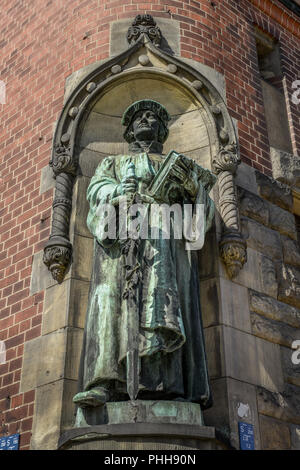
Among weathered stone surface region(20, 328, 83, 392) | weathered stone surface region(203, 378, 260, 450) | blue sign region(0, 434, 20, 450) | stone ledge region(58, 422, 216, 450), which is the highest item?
weathered stone surface region(20, 328, 83, 392)

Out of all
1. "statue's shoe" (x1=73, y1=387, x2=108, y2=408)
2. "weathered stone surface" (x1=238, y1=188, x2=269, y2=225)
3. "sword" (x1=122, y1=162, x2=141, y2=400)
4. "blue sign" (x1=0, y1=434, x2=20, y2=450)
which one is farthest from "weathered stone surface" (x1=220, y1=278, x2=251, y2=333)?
"blue sign" (x1=0, y1=434, x2=20, y2=450)

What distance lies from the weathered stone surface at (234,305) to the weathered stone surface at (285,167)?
6.52ft

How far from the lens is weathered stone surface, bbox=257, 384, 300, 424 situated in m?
5.76

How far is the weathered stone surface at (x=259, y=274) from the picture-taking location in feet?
20.7

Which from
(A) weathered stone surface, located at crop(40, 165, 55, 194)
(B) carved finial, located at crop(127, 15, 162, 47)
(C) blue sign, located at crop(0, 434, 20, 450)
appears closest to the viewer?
(C) blue sign, located at crop(0, 434, 20, 450)

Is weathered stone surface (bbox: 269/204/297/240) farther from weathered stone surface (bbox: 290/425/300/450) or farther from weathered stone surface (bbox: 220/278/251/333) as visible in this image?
weathered stone surface (bbox: 290/425/300/450)

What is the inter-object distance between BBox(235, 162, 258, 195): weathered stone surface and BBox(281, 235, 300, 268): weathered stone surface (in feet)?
2.10

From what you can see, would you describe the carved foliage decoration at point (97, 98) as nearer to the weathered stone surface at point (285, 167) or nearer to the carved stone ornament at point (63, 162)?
the carved stone ornament at point (63, 162)

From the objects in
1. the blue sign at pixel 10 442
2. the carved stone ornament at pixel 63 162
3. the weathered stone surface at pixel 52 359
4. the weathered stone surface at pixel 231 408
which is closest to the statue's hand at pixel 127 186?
the carved stone ornament at pixel 63 162

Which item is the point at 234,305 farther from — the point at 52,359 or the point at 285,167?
the point at 285,167

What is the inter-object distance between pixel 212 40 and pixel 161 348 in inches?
180

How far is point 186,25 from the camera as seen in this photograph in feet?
25.5

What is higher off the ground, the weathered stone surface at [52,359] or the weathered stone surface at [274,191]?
the weathered stone surface at [274,191]

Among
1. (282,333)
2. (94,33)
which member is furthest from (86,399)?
(94,33)
